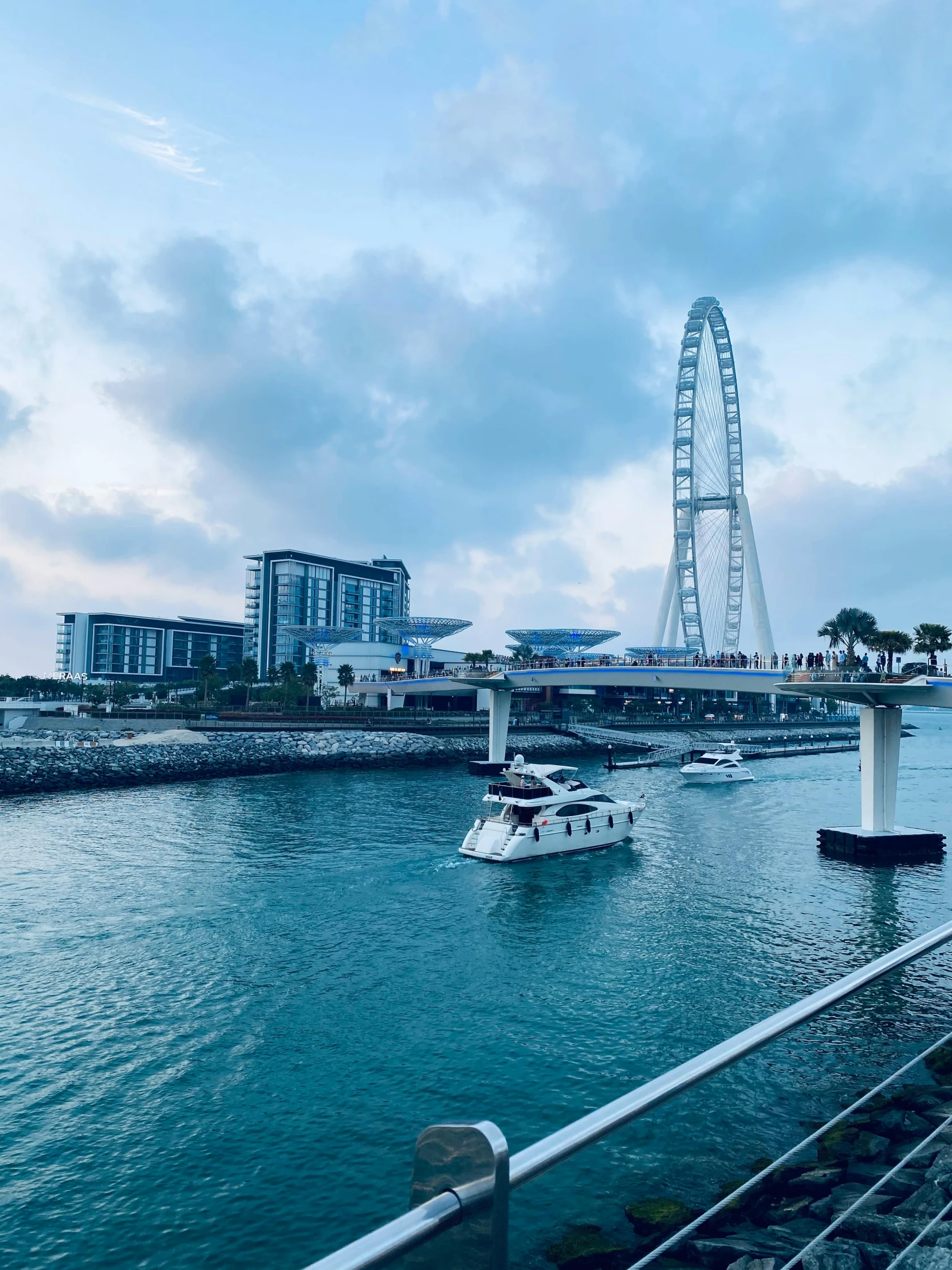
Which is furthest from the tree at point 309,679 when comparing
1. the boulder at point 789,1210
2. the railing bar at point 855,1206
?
the railing bar at point 855,1206

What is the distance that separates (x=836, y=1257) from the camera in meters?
7.68

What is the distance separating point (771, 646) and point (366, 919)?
75337mm

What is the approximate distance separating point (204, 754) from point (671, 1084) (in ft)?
233

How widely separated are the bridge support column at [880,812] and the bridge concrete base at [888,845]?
25 millimetres

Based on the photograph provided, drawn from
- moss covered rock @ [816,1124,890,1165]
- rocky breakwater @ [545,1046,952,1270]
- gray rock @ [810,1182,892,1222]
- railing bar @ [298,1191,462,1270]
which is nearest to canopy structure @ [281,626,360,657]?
moss covered rock @ [816,1124,890,1165]

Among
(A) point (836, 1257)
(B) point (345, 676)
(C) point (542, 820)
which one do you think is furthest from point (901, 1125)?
(B) point (345, 676)

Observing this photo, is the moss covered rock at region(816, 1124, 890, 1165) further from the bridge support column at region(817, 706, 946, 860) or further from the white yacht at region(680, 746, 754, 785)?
the white yacht at region(680, 746, 754, 785)

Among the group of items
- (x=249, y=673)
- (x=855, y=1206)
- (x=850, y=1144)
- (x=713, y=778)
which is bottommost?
(x=713, y=778)

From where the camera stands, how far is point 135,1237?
1160cm

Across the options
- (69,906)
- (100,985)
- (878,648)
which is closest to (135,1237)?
(100,985)

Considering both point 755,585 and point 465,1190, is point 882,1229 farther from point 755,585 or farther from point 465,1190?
point 755,585

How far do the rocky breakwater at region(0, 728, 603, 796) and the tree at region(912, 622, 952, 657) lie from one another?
48.0m

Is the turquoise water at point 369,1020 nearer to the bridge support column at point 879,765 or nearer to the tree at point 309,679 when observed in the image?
the bridge support column at point 879,765

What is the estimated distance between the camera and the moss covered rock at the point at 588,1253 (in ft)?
34.3
